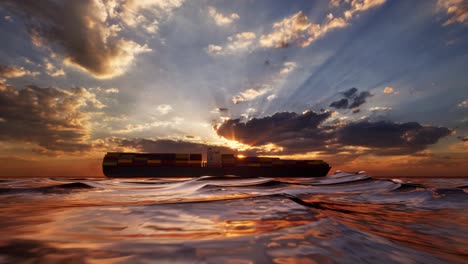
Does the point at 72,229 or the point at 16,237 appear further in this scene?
the point at 72,229

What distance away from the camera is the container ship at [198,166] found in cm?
5891

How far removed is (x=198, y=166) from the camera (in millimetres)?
61656

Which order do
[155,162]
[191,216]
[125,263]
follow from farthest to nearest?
[155,162] < [191,216] < [125,263]

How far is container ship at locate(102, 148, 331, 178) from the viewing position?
5891cm

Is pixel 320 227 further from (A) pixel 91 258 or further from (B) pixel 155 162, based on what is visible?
(B) pixel 155 162

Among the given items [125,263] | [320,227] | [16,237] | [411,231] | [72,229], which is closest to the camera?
[125,263]

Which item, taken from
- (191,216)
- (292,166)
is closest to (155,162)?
(292,166)

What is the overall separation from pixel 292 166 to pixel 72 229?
222 feet

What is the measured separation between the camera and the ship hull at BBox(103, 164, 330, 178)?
59031 millimetres

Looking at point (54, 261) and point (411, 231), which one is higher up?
point (54, 261)

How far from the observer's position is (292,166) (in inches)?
2623

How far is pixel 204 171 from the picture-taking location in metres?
61.8

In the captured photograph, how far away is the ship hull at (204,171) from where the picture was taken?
59.0m

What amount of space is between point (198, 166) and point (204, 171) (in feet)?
7.57
